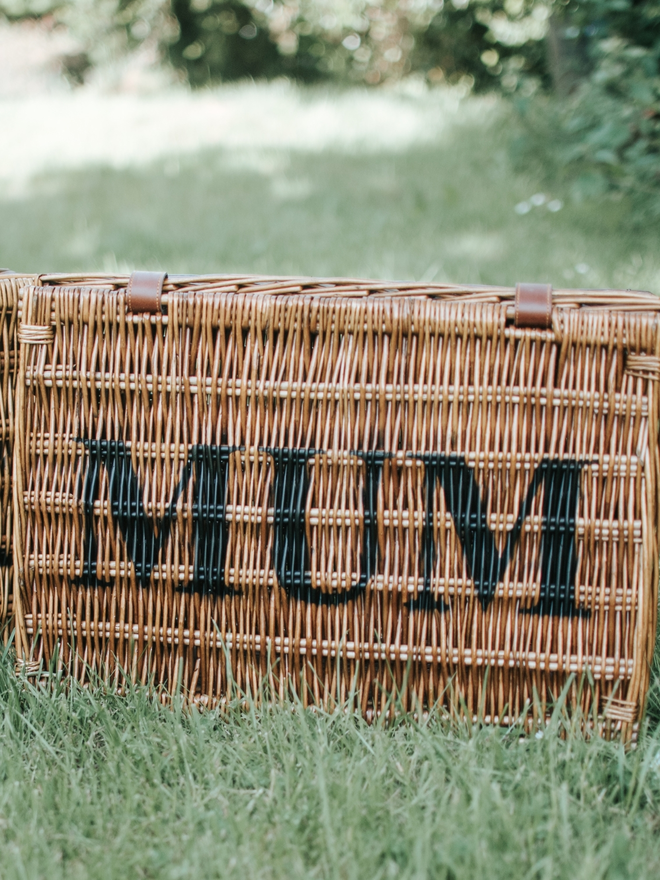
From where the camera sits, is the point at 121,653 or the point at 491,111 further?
the point at 491,111

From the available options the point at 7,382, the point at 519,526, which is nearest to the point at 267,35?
the point at 7,382

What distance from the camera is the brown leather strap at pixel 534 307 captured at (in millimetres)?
1076

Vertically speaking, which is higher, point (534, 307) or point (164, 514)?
point (534, 307)

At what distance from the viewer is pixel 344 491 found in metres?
1.13

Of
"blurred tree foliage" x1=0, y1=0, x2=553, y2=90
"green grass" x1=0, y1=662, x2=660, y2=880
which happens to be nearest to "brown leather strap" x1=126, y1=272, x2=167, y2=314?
"green grass" x1=0, y1=662, x2=660, y2=880

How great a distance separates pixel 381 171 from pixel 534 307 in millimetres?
3582

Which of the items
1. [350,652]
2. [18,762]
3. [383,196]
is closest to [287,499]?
[350,652]

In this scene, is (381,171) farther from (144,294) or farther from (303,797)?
(303,797)

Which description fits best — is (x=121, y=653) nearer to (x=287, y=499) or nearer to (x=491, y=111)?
(x=287, y=499)

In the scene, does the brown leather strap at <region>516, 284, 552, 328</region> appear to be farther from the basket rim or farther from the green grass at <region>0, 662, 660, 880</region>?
the green grass at <region>0, 662, 660, 880</region>

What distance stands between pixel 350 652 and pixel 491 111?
16.9 feet

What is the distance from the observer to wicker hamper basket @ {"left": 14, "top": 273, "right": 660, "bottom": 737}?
1.09 m

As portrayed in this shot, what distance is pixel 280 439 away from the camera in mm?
1139

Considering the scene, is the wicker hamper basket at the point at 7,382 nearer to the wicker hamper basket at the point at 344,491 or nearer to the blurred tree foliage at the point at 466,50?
the wicker hamper basket at the point at 344,491
